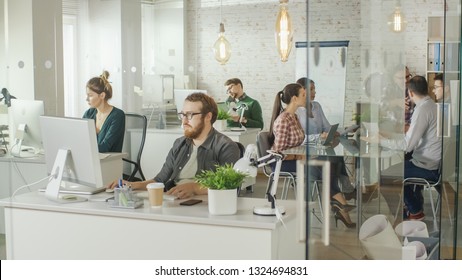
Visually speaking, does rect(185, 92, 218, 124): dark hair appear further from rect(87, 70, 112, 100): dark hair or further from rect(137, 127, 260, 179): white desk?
rect(137, 127, 260, 179): white desk

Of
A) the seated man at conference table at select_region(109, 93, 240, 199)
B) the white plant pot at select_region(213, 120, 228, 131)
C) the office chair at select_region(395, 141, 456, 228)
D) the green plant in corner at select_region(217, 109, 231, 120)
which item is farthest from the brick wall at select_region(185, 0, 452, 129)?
the seated man at conference table at select_region(109, 93, 240, 199)

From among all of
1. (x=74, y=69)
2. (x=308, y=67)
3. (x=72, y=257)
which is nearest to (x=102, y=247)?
(x=72, y=257)

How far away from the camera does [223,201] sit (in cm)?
362

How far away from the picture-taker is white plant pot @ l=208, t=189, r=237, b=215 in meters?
3.62

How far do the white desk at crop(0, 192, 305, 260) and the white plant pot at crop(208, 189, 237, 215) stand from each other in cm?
4

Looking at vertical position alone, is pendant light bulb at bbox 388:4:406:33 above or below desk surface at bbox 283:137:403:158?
above

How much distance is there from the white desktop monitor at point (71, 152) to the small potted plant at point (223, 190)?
27.8 inches

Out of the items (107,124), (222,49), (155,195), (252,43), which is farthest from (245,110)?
(155,195)

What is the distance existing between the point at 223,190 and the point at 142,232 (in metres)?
0.50

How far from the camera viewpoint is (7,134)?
5043 millimetres

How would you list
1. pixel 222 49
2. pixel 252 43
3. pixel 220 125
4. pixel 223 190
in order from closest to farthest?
pixel 223 190 < pixel 220 125 < pixel 222 49 < pixel 252 43

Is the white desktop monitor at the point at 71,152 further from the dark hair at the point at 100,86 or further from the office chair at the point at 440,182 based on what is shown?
the dark hair at the point at 100,86

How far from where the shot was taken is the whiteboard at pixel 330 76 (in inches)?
116

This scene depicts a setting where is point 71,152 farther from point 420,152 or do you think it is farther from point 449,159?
point 420,152
